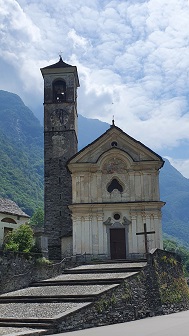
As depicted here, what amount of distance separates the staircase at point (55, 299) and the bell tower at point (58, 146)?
12.1 meters

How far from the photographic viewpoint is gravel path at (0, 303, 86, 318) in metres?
16.6

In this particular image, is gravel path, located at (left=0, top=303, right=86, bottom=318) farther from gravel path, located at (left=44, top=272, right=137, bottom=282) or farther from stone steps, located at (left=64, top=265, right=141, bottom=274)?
stone steps, located at (left=64, top=265, right=141, bottom=274)

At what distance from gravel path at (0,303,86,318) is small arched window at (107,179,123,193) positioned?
15329 mm

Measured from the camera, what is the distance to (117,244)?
32.2 metres

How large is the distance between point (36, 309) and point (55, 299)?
53.3 inches

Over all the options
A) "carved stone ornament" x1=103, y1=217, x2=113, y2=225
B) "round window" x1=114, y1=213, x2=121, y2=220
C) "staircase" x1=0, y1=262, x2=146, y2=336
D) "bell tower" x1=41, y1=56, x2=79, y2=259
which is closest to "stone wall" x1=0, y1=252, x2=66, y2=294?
"staircase" x1=0, y1=262, x2=146, y2=336

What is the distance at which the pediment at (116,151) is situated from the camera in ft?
109

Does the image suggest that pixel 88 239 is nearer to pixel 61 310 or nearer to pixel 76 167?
pixel 76 167

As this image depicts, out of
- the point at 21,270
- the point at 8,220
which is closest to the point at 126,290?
the point at 21,270

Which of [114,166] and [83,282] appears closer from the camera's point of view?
[83,282]

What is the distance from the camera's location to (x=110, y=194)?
3288cm

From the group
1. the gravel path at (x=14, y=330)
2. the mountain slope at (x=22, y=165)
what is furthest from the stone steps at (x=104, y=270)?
the mountain slope at (x=22, y=165)

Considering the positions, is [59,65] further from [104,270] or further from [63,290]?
[63,290]

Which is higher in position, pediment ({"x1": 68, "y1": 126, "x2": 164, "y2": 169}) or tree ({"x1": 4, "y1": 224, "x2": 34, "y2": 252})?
pediment ({"x1": 68, "y1": 126, "x2": 164, "y2": 169})
